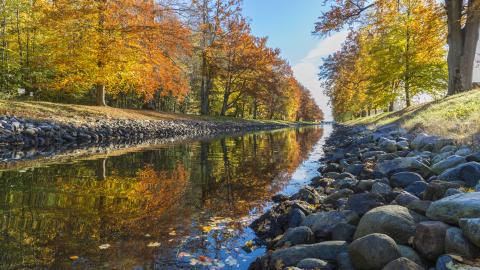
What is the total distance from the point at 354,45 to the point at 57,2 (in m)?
33.3

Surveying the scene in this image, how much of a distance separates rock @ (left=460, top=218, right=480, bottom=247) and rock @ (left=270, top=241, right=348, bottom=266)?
3.64 ft

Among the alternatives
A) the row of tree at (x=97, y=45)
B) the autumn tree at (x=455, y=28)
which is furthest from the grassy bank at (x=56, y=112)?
the autumn tree at (x=455, y=28)

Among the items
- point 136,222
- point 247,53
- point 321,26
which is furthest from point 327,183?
point 247,53

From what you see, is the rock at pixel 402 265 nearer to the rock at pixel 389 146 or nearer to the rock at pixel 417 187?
the rock at pixel 417 187

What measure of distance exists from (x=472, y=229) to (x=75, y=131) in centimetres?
1649

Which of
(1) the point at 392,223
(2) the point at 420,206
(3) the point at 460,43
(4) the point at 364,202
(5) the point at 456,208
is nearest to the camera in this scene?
(5) the point at 456,208

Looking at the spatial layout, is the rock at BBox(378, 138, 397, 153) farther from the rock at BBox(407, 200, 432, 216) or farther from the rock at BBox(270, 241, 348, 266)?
the rock at BBox(270, 241, 348, 266)

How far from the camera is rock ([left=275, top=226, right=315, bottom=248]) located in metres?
4.05

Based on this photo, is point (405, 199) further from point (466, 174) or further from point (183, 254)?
point (183, 254)

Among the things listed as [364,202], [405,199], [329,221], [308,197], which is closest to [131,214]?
[308,197]

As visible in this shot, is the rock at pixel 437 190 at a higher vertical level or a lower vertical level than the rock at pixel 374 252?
higher

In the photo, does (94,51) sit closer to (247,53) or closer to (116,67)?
(116,67)

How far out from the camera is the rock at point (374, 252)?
2975 millimetres

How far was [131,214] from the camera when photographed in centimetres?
551
